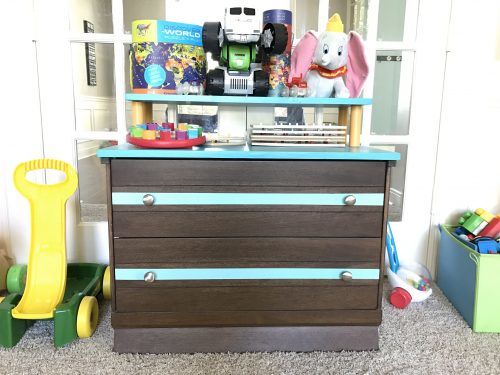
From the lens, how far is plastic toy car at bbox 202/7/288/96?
3.95ft

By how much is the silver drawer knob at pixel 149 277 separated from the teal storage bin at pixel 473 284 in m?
1.09

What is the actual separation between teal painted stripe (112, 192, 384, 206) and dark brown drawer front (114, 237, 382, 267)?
0.11m

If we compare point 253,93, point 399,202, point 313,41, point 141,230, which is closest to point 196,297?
point 141,230

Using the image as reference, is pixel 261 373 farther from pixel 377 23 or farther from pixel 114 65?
pixel 377 23

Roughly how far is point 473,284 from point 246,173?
0.92 m

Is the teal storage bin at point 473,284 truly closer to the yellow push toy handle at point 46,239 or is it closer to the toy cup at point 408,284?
the toy cup at point 408,284

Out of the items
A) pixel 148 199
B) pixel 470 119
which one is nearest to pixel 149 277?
pixel 148 199

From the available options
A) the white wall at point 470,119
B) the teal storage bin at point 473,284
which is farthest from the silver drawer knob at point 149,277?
the white wall at point 470,119

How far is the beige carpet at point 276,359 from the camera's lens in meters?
1.19

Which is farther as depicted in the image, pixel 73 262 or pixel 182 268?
pixel 73 262

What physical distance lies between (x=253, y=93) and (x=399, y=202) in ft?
2.99

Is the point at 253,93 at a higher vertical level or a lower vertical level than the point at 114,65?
lower

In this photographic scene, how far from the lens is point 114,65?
5.33 feet

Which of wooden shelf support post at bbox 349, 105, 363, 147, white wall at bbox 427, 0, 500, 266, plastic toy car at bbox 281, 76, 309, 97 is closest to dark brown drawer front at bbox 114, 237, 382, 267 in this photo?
wooden shelf support post at bbox 349, 105, 363, 147
